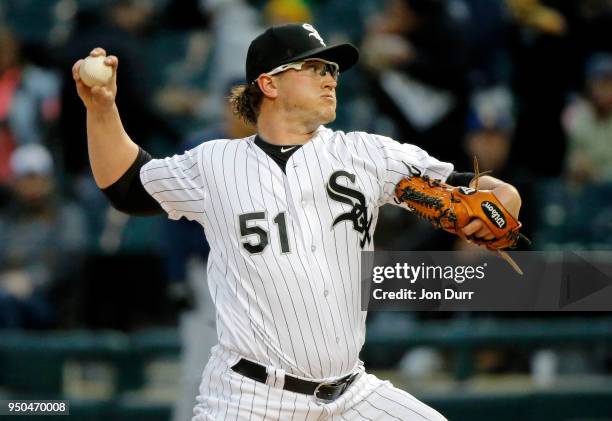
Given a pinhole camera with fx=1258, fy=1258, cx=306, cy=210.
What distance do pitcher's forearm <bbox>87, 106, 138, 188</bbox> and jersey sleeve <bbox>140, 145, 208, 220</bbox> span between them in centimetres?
8

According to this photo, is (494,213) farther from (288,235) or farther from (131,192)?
(131,192)

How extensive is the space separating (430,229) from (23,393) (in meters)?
2.45

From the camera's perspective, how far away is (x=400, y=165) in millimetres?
4230

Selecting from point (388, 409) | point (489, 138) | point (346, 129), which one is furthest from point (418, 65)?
point (388, 409)

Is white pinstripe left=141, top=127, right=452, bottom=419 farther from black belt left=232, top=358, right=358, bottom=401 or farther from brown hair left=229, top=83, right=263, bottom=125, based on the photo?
brown hair left=229, top=83, right=263, bottom=125

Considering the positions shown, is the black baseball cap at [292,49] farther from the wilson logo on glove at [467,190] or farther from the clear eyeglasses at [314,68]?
the wilson logo on glove at [467,190]

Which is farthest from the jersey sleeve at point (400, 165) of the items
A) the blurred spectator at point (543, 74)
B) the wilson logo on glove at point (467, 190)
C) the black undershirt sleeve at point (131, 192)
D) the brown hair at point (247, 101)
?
the blurred spectator at point (543, 74)

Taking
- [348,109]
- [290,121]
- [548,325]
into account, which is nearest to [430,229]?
[548,325]

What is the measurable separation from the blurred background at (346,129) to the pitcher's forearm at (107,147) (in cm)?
180

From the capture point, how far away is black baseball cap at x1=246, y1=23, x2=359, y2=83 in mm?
4305

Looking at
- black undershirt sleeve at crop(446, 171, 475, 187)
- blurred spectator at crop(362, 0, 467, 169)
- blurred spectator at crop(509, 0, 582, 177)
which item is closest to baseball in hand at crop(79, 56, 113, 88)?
black undershirt sleeve at crop(446, 171, 475, 187)

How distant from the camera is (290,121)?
14.3 ft

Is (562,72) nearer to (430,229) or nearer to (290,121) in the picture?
(430,229)

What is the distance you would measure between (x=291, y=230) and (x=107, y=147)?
705 millimetres
